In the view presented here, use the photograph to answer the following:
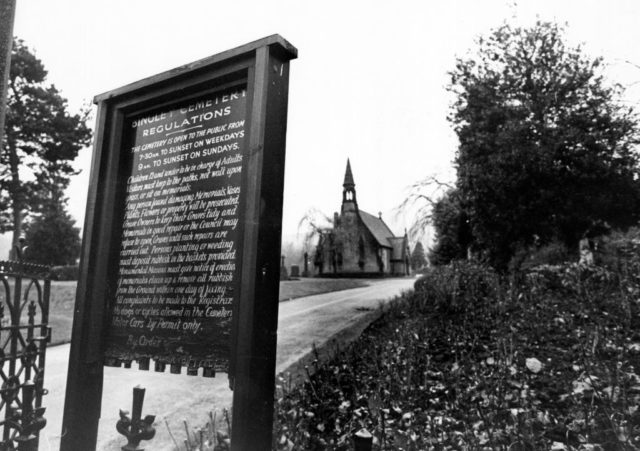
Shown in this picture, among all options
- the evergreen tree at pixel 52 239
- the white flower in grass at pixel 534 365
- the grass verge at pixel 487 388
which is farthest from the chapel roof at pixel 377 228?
the white flower in grass at pixel 534 365

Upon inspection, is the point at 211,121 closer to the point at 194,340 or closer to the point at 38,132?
the point at 194,340

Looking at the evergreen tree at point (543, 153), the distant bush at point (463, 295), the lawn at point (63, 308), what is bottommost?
the lawn at point (63, 308)

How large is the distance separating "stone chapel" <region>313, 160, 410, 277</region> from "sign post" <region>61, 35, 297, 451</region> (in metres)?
45.5

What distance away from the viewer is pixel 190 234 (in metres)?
2.77

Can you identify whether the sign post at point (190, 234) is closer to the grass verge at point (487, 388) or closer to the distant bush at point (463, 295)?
the grass verge at point (487, 388)

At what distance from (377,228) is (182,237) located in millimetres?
60175

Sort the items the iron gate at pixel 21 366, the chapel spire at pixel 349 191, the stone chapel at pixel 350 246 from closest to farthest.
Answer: the iron gate at pixel 21 366
the stone chapel at pixel 350 246
the chapel spire at pixel 349 191

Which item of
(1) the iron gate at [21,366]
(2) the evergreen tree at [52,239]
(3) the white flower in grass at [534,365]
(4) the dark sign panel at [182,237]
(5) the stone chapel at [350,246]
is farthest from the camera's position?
(5) the stone chapel at [350,246]

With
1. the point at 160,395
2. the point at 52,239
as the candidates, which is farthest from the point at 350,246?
the point at 160,395

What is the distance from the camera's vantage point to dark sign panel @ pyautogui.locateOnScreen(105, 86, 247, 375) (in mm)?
2561

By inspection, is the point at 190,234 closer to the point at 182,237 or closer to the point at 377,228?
the point at 182,237

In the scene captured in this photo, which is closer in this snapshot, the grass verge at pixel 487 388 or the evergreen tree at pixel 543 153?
the grass verge at pixel 487 388

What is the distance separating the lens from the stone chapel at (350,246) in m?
50.5

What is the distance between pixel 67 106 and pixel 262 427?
30.5 metres
